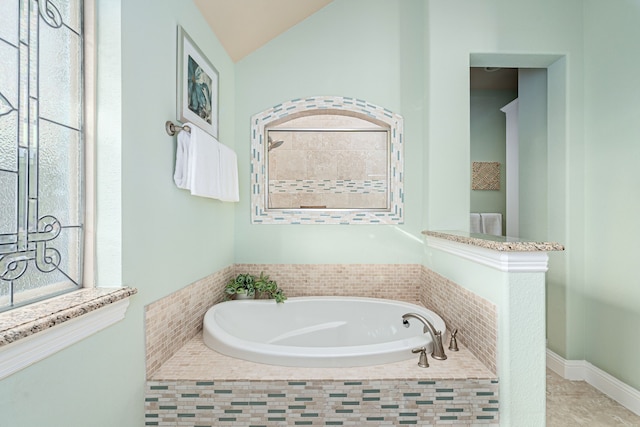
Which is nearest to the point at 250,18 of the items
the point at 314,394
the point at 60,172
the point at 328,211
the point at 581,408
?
the point at 328,211

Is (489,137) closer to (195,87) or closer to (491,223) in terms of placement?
(491,223)

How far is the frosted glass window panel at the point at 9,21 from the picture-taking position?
2.74ft

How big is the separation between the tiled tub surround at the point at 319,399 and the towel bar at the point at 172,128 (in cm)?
108

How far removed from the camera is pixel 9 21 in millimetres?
857

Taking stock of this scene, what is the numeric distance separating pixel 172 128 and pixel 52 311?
3.09 feet

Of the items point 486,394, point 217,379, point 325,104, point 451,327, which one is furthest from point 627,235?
point 217,379

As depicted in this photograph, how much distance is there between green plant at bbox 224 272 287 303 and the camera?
2.21m

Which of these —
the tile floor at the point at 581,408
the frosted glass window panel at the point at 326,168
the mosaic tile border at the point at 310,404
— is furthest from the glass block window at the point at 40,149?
the tile floor at the point at 581,408

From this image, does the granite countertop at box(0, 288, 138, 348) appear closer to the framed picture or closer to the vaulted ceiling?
the framed picture

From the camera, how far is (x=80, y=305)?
934 mm

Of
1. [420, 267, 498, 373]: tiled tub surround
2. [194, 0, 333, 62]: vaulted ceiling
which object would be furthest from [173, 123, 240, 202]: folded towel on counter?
[420, 267, 498, 373]: tiled tub surround

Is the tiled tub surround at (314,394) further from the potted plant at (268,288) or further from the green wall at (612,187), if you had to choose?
the green wall at (612,187)

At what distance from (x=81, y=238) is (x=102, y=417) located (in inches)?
23.8

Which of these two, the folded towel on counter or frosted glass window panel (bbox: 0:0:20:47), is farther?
the folded towel on counter
